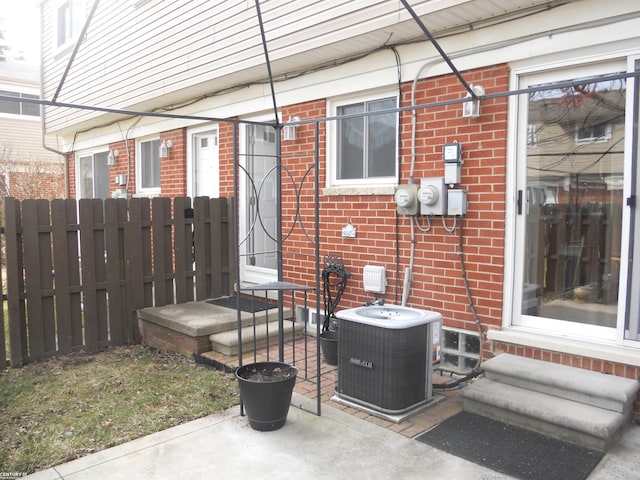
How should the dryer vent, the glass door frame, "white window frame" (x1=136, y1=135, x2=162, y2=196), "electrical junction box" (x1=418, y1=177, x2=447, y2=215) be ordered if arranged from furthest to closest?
"white window frame" (x1=136, y1=135, x2=162, y2=196)
the dryer vent
"electrical junction box" (x1=418, y1=177, x2=447, y2=215)
the glass door frame

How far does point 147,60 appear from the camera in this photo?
25.0 ft

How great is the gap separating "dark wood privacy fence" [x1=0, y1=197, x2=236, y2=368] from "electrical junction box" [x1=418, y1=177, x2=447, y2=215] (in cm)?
297

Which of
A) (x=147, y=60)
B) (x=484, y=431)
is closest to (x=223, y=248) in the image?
(x=147, y=60)

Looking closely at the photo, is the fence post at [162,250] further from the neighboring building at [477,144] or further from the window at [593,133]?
the window at [593,133]

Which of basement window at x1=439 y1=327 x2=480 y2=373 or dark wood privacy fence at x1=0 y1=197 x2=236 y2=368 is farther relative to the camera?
dark wood privacy fence at x1=0 y1=197 x2=236 y2=368

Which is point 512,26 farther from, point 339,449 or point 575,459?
point 339,449

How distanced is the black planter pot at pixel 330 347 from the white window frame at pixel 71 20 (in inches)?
302

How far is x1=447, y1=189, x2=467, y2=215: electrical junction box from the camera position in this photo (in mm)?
4383

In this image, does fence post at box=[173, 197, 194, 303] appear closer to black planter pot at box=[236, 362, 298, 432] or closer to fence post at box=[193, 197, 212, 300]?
fence post at box=[193, 197, 212, 300]

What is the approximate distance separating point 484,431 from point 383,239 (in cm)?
210

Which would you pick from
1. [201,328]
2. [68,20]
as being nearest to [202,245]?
[201,328]

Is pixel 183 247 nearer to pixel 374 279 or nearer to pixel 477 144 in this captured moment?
pixel 374 279

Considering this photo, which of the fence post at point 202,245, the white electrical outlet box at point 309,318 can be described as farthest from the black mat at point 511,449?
the fence post at point 202,245

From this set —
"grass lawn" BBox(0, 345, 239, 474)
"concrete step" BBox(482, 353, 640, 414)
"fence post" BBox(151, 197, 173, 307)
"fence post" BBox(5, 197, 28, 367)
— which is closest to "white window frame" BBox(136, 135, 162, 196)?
"fence post" BBox(151, 197, 173, 307)
